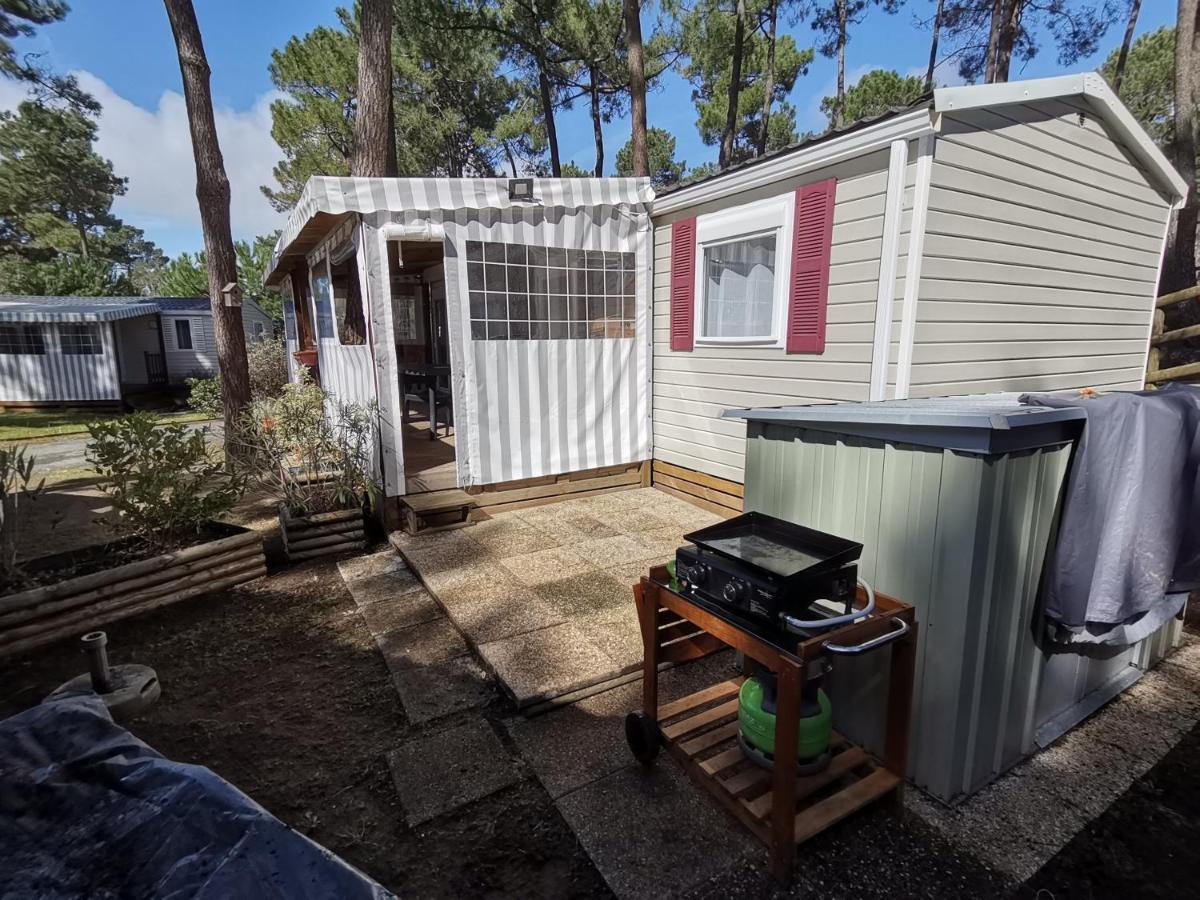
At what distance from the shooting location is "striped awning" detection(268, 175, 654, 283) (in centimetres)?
419

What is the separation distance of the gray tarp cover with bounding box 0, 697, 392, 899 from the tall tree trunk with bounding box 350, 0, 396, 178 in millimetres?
6200

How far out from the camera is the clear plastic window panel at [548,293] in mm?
4746

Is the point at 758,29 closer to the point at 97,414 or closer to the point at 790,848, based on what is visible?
the point at 790,848

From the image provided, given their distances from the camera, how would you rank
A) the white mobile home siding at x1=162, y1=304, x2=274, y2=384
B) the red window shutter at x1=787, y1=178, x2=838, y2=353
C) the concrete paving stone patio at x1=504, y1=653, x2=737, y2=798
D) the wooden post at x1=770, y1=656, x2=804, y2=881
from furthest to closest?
1. the white mobile home siding at x1=162, y1=304, x2=274, y2=384
2. the red window shutter at x1=787, y1=178, x2=838, y2=353
3. the concrete paving stone patio at x1=504, y1=653, x2=737, y2=798
4. the wooden post at x1=770, y1=656, x2=804, y2=881

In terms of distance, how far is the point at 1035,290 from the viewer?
4.32 metres

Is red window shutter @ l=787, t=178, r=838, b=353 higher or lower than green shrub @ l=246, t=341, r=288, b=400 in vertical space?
higher

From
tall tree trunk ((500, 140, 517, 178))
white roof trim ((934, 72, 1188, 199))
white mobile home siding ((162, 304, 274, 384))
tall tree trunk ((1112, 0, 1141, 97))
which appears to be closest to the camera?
white roof trim ((934, 72, 1188, 199))

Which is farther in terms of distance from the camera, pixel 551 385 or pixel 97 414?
pixel 97 414

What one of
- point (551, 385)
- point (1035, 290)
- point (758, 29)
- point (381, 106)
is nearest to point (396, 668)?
point (551, 385)

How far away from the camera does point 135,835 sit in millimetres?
1155

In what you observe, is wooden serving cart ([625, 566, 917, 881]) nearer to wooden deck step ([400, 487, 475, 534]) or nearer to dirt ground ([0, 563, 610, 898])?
dirt ground ([0, 563, 610, 898])

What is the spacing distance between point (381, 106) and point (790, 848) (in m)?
7.32

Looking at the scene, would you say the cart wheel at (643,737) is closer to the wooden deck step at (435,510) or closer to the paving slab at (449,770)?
the paving slab at (449,770)

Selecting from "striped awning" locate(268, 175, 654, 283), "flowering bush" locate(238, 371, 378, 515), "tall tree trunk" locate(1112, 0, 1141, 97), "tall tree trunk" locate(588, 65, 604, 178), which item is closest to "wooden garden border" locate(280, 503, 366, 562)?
"flowering bush" locate(238, 371, 378, 515)
